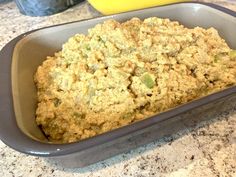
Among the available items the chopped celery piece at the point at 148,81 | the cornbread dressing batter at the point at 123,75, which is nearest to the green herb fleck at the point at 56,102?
the cornbread dressing batter at the point at 123,75

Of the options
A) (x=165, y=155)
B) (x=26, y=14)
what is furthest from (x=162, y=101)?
(x=26, y=14)

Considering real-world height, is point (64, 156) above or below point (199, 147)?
above

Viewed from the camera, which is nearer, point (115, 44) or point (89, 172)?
point (89, 172)

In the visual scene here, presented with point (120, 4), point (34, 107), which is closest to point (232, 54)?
point (120, 4)

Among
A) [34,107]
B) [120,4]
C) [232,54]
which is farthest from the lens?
[120,4]

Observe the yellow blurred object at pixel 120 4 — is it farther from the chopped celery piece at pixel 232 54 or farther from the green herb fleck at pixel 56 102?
the green herb fleck at pixel 56 102

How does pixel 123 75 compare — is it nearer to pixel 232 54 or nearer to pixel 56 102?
pixel 56 102

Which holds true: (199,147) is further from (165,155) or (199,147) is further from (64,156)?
(64,156)
